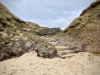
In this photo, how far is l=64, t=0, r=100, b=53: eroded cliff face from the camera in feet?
33.0

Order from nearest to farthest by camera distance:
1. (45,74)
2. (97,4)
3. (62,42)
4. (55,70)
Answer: (45,74) → (55,70) → (62,42) → (97,4)

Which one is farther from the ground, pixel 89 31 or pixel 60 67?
pixel 89 31

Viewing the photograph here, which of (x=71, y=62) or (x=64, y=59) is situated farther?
(x=64, y=59)

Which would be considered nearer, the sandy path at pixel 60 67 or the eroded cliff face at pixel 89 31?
the sandy path at pixel 60 67

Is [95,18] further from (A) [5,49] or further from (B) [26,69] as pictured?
(A) [5,49]

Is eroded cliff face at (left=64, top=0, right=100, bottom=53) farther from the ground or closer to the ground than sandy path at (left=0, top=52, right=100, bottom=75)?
farther from the ground

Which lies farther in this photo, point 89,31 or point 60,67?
point 89,31

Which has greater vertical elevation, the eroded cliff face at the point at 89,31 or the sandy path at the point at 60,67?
the eroded cliff face at the point at 89,31

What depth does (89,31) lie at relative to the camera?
11148 millimetres

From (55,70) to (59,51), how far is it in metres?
2.76

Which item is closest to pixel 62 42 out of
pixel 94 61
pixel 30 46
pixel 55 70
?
pixel 30 46

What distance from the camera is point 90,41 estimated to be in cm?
1043

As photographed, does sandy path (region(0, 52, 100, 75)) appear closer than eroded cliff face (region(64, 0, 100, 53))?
Yes

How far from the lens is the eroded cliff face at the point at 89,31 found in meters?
10.1
